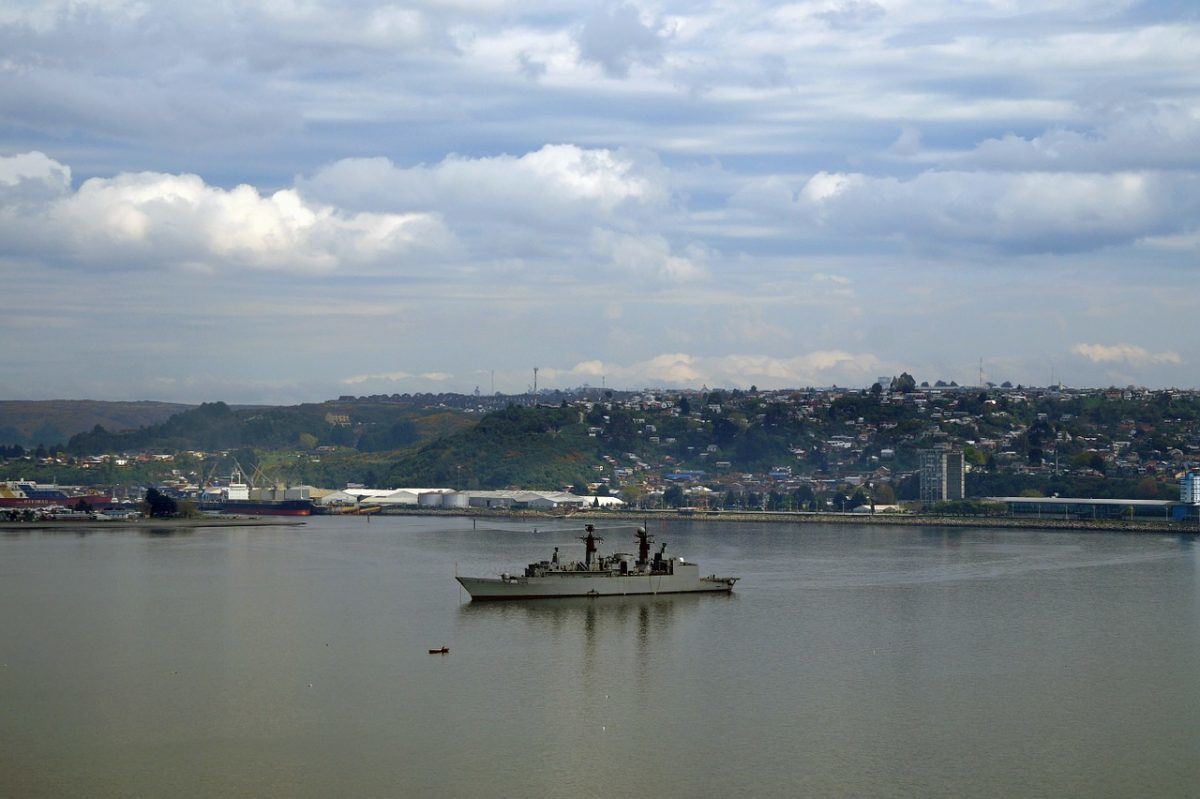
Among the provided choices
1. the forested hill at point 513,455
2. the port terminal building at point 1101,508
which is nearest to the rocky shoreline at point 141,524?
the forested hill at point 513,455

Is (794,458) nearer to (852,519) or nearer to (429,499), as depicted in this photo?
(429,499)

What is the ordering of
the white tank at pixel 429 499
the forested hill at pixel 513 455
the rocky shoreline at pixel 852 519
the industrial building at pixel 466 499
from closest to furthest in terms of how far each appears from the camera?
1. the rocky shoreline at pixel 852 519
2. the industrial building at pixel 466 499
3. the white tank at pixel 429 499
4. the forested hill at pixel 513 455

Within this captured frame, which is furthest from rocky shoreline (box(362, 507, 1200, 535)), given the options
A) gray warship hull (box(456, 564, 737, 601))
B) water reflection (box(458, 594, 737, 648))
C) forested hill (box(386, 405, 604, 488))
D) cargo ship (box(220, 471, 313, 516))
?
water reflection (box(458, 594, 737, 648))

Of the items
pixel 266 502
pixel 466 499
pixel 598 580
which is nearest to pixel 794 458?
A: pixel 466 499

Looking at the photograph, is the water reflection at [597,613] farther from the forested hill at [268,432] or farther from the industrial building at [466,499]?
the forested hill at [268,432]

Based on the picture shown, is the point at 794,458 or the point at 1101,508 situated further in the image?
the point at 794,458

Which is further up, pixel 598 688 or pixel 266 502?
pixel 266 502

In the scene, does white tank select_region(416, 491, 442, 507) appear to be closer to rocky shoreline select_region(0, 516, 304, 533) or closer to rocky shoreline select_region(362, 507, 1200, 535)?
rocky shoreline select_region(362, 507, 1200, 535)
